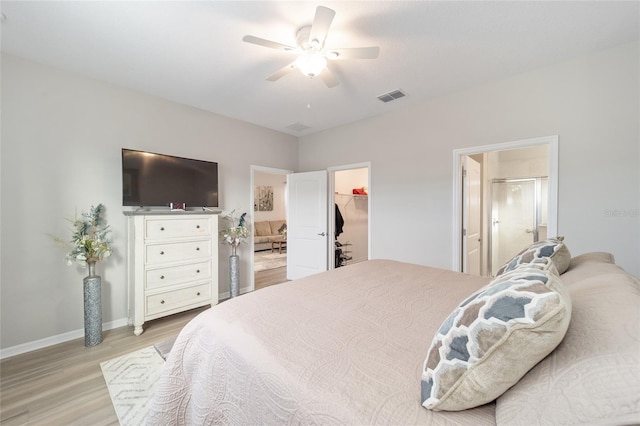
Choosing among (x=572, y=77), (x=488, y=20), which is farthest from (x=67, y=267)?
(x=572, y=77)

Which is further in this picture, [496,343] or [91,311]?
[91,311]

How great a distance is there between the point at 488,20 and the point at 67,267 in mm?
4159


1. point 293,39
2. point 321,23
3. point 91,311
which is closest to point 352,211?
point 293,39

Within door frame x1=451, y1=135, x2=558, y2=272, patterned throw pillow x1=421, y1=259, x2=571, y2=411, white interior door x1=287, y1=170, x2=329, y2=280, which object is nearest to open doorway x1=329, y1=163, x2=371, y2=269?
white interior door x1=287, y1=170, x2=329, y2=280

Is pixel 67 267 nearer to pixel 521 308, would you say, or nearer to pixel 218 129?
pixel 218 129

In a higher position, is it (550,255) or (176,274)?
(550,255)

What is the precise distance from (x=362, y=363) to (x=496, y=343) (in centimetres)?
42

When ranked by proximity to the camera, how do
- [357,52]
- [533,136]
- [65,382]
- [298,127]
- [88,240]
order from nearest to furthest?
1. [357,52]
2. [65,382]
3. [88,240]
4. [533,136]
5. [298,127]

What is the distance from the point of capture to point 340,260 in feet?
15.7

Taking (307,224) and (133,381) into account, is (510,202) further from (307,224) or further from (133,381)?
(133,381)

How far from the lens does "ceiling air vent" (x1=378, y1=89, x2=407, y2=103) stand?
2887mm

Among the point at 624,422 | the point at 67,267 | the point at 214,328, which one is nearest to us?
the point at 624,422

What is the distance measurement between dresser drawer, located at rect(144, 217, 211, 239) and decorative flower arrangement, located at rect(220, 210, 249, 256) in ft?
1.46

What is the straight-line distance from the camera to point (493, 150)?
2729 mm
